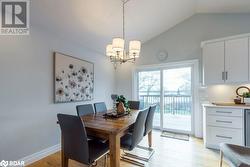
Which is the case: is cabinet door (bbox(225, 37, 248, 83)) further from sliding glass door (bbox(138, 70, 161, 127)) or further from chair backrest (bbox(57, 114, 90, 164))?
chair backrest (bbox(57, 114, 90, 164))

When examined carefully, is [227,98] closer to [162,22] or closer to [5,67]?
[162,22]

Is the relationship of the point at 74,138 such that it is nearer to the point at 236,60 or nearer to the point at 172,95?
the point at 172,95

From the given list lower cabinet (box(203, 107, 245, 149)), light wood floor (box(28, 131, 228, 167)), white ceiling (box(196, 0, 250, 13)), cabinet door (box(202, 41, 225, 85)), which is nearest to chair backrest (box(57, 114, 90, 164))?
light wood floor (box(28, 131, 228, 167))

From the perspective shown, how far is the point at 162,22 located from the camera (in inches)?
147

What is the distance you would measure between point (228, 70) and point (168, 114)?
1.90 metres

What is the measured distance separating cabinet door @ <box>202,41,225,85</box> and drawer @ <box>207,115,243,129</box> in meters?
0.75

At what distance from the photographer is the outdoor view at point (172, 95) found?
12.9 feet

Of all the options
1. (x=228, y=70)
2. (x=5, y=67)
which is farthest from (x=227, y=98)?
(x=5, y=67)

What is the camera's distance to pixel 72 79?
3.15 metres

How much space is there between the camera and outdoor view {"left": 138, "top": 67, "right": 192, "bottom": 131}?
3939mm

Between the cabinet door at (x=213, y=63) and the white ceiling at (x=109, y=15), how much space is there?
0.91 m

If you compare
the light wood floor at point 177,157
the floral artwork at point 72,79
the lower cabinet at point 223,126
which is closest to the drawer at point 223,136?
the lower cabinet at point 223,126

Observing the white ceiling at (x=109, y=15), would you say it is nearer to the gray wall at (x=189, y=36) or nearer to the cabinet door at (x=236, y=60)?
the gray wall at (x=189, y=36)

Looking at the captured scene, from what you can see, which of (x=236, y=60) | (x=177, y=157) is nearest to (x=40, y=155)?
(x=177, y=157)
